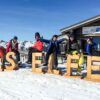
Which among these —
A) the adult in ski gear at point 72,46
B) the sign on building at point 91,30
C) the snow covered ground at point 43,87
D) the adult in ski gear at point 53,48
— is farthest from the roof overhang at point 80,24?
the snow covered ground at point 43,87

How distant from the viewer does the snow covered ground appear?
1078 centimetres

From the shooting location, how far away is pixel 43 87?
481 inches

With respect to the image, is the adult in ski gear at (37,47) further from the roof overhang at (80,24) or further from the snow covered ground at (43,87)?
the roof overhang at (80,24)

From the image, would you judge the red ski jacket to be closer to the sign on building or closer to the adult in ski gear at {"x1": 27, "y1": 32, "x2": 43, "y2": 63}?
the adult in ski gear at {"x1": 27, "y1": 32, "x2": 43, "y2": 63}

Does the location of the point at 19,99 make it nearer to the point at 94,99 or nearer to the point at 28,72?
the point at 94,99

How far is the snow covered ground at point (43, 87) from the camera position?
424 inches

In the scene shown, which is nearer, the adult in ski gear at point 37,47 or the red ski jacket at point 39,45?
the adult in ski gear at point 37,47

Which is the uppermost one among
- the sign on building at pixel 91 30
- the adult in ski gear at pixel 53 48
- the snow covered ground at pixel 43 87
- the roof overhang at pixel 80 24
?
the roof overhang at pixel 80 24

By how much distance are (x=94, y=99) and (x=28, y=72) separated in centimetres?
523

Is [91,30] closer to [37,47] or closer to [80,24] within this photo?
[80,24]

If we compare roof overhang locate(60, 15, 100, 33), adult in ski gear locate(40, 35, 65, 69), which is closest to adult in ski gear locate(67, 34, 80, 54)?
adult in ski gear locate(40, 35, 65, 69)

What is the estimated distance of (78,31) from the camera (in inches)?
1059

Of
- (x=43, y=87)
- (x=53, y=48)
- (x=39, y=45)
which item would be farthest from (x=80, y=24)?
(x=43, y=87)

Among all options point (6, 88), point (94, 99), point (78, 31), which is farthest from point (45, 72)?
point (78, 31)
